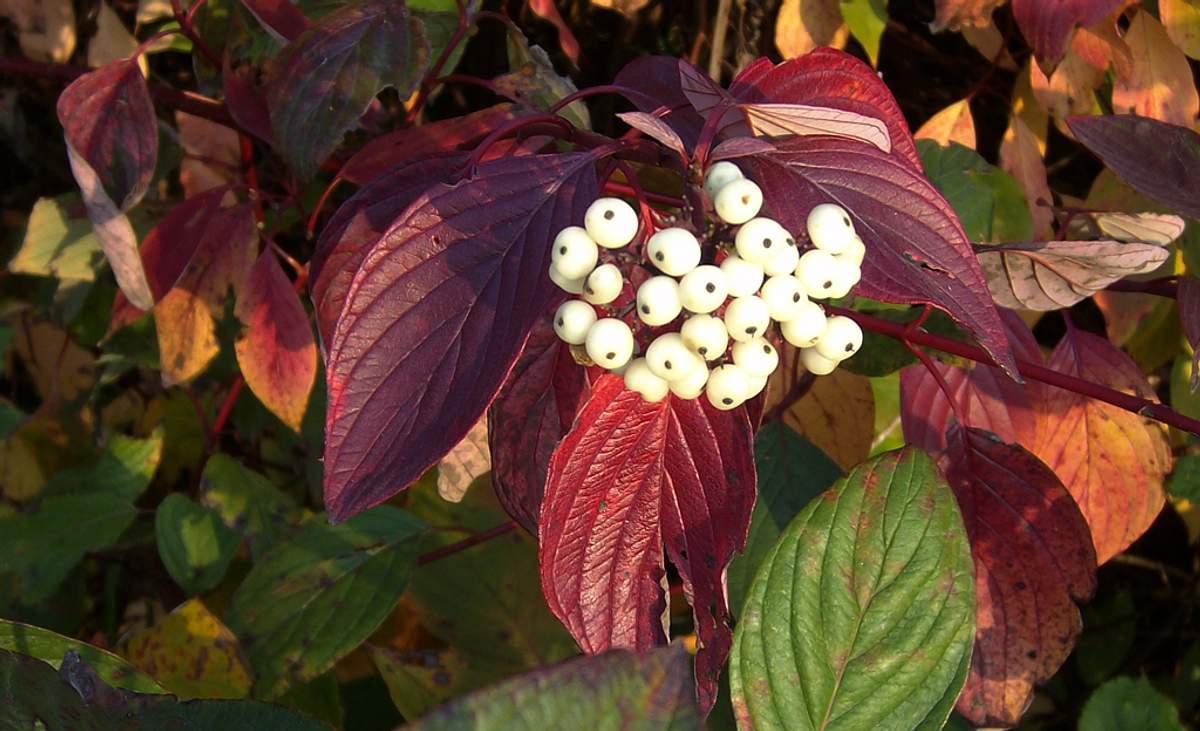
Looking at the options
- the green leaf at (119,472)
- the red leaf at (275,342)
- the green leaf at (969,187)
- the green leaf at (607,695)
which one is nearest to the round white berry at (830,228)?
the green leaf at (607,695)

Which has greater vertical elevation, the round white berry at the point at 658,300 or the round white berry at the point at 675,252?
the round white berry at the point at 675,252

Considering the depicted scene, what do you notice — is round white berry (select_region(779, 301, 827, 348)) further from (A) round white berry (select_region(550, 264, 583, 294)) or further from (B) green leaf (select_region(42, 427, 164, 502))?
(B) green leaf (select_region(42, 427, 164, 502))

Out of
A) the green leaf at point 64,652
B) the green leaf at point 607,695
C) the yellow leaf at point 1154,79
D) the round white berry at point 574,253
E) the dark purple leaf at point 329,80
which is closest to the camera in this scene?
the green leaf at point 607,695

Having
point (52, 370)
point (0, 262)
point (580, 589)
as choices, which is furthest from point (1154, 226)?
point (0, 262)

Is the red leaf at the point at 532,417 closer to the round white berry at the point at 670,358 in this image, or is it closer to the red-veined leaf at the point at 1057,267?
the round white berry at the point at 670,358

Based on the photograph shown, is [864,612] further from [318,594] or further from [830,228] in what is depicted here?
[318,594]

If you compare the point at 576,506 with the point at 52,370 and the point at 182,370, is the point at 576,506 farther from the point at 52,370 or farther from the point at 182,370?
the point at 52,370
